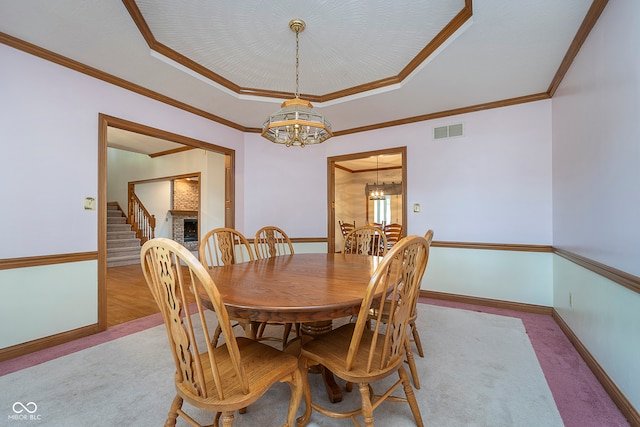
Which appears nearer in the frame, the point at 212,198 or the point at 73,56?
the point at 73,56

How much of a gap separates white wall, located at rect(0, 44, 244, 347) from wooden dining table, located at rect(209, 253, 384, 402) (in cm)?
159

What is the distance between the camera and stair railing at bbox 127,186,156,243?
7.15 meters

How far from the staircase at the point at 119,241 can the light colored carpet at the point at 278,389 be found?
4635mm

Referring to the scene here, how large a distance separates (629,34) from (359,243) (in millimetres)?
2339

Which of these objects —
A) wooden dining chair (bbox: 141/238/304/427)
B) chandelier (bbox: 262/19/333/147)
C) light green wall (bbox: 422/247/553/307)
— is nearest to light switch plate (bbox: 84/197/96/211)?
chandelier (bbox: 262/19/333/147)

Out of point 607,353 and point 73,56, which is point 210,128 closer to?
point 73,56

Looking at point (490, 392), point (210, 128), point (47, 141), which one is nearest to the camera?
point (490, 392)

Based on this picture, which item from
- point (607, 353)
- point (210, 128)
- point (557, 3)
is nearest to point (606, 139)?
point (557, 3)

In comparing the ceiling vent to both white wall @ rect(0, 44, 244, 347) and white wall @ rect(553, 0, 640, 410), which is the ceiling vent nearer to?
white wall @ rect(553, 0, 640, 410)

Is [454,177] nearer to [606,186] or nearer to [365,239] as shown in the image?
[365,239]

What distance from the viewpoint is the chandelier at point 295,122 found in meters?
1.97

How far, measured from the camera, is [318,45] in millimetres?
2396

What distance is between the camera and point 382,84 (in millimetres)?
3057

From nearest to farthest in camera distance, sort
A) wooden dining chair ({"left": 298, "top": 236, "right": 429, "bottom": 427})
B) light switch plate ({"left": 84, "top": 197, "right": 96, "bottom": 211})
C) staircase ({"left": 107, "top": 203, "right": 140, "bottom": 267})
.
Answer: wooden dining chair ({"left": 298, "top": 236, "right": 429, "bottom": 427}) < light switch plate ({"left": 84, "top": 197, "right": 96, "bottom": 211}) < staircase ({"left": 107, "top": 203, "right": 140, "bottom": 267})
